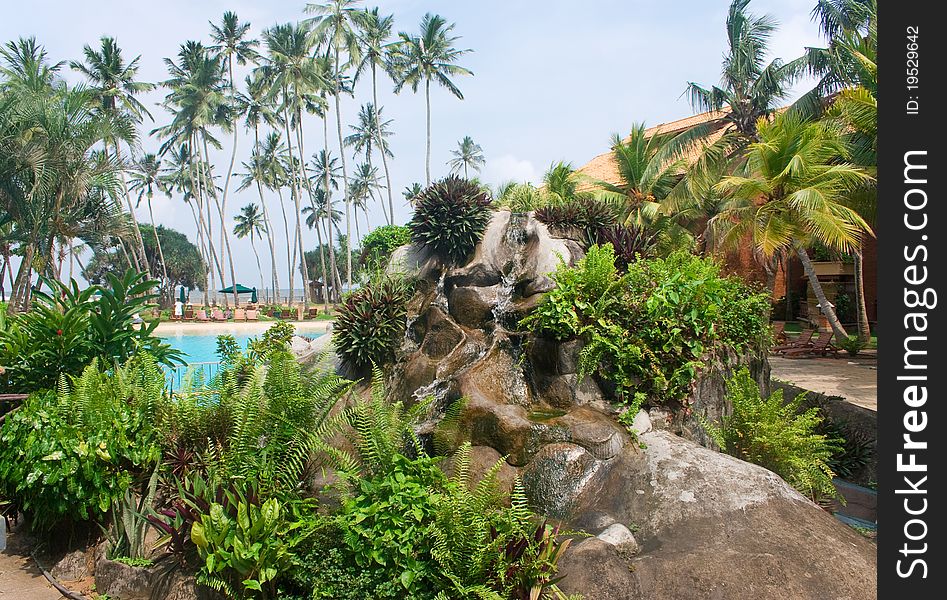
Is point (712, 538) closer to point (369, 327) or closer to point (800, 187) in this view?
point (369, 327)

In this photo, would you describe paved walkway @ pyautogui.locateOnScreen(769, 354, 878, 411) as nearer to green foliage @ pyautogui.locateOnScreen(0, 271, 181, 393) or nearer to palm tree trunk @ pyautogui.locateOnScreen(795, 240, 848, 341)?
palm tree trunk @ pyautogui.locateOnScreen(795, 240, 848, 341)

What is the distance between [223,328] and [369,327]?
27980 millimetres

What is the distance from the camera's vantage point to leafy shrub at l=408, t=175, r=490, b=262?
1063cm

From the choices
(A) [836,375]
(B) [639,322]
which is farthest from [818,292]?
(B) [639,322]

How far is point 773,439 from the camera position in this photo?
737 cm

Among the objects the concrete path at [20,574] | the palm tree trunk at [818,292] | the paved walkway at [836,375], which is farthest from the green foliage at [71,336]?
the palm tree trunk at [818,292]

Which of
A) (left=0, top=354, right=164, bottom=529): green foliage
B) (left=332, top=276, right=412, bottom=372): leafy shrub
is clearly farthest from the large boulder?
(left=332, top=276, right=412, bottom=372): leafy shrub

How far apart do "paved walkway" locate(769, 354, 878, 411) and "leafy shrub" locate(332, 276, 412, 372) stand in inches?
356

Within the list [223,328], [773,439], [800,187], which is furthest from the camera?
[223,328]

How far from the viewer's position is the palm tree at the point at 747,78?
25.6 m

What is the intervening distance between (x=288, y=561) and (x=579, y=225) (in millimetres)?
7765

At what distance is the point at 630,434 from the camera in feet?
23.2

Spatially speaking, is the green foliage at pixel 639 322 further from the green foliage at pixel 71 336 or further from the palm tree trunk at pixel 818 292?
the palm tree trunk at pixel 818 292

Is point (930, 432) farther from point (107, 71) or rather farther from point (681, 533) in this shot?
point (107, 71)
